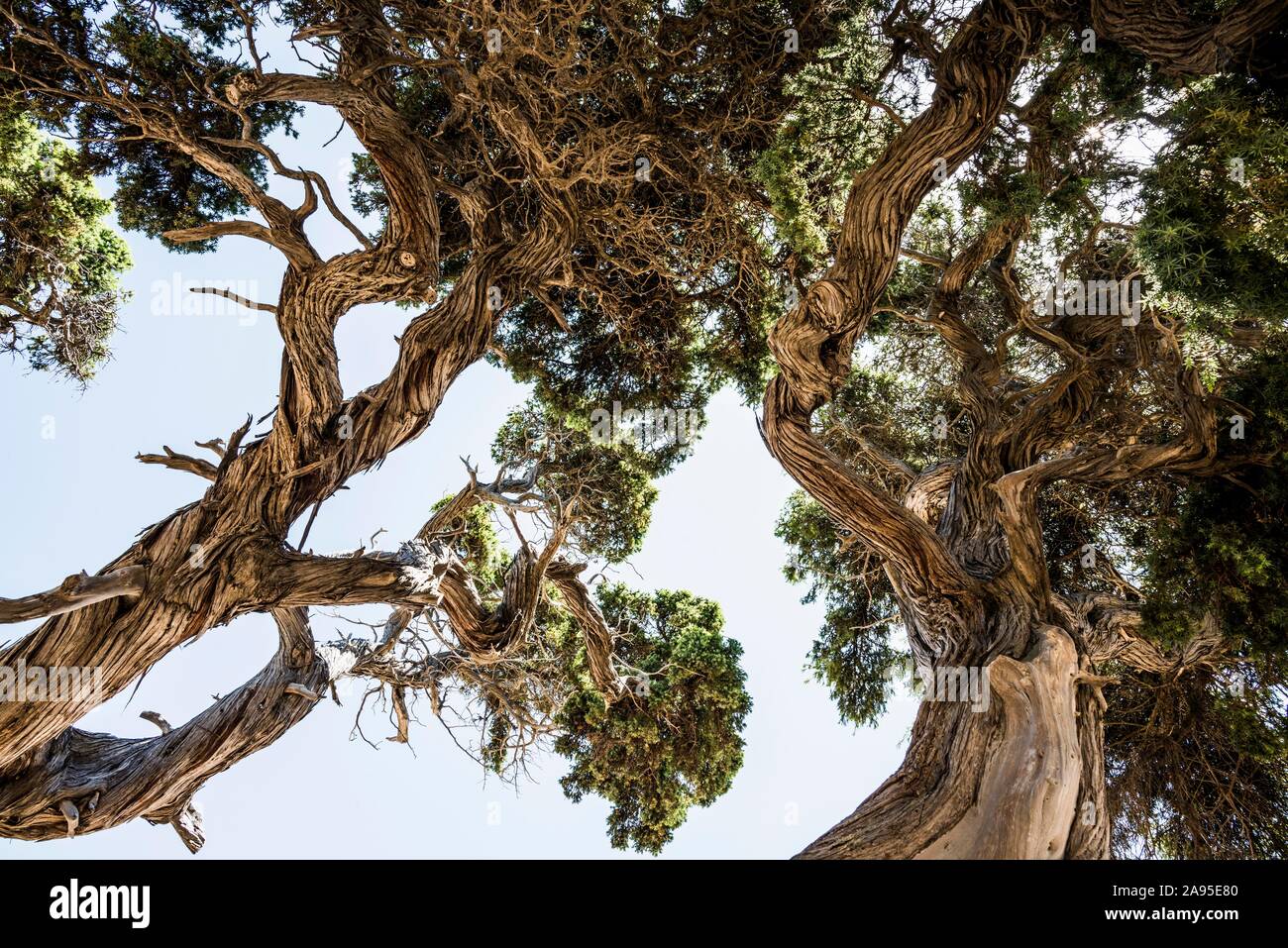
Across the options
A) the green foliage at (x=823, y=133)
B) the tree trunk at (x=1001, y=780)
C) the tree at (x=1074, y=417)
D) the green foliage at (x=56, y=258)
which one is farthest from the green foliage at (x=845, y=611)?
the green foliage at (x=56, y=258)

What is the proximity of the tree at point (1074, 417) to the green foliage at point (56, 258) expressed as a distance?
6.88 m

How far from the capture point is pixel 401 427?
5488 mm

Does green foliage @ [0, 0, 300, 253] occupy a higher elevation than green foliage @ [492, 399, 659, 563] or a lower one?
higher

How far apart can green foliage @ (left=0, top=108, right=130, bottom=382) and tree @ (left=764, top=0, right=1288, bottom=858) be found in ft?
22.6

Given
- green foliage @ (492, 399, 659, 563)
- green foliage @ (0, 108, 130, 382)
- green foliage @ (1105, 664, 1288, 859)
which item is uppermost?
green foliage @ (0, 108, 130, 382)

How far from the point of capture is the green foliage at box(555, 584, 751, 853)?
812cm

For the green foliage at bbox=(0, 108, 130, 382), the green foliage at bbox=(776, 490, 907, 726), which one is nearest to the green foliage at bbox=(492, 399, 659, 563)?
the green foliage at bbox=(776, 490, 907, 726)

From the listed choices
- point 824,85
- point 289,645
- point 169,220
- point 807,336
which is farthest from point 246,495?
point 824,85

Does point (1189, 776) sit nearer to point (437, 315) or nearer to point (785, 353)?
point (785, 353)

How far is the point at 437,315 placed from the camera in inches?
222

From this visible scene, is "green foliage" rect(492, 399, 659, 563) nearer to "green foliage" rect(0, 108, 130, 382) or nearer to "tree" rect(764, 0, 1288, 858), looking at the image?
"tree" rect(764, 0, 1288, 858)

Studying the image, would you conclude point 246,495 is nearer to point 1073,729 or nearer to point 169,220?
point 169,220

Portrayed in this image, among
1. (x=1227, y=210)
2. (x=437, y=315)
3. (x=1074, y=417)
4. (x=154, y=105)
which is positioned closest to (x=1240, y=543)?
(x=1074, y=417)

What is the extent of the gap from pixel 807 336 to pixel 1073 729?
3.11 m
